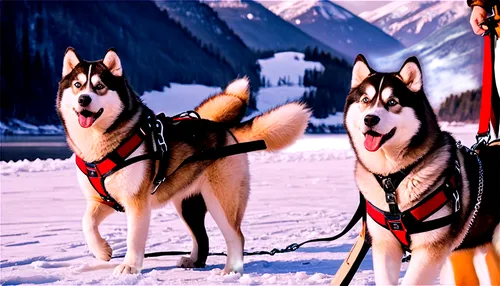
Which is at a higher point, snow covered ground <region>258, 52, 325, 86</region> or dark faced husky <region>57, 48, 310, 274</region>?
dark faced husky <region>57, 48, 310, 274</region>

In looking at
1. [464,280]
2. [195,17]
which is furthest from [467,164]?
[195,17]

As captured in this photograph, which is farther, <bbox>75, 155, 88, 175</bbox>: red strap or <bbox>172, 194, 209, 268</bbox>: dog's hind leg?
<bbox>172, 194, 209, 268</bbox>: dog's hind leg

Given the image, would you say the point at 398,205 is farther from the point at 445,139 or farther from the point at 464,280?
the point at 464,280

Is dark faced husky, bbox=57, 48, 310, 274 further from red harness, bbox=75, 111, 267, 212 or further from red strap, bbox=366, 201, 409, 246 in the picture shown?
red strap, bbox=366, 201, 409, 246

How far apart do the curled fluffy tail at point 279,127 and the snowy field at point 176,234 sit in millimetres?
115

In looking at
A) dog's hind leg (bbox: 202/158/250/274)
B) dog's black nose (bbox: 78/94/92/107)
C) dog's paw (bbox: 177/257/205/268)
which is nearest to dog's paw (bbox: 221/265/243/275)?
dog's hind leg (bbox: 202/158/250/274)

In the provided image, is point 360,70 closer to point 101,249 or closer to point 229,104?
point 229,104

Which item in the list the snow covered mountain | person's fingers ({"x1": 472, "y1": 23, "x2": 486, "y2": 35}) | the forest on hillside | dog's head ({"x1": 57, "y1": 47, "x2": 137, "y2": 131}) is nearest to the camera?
person's fingers ({"x1": 472, "y1": 23, "x2": 486, "y2": 35})

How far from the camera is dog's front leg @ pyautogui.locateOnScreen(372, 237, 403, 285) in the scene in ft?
8.99

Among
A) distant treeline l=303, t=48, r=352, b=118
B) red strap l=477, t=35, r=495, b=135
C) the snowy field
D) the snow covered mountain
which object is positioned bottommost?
the snow covered mountain

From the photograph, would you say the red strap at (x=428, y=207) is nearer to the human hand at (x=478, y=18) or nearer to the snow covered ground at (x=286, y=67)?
the human hand at (x=478, y=18)

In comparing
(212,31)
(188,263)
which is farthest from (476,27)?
(212,31)

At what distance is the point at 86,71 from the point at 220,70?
104 metres

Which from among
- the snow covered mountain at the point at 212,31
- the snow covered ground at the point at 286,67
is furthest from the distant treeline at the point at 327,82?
the snow covered mountain at the point at 212,31
